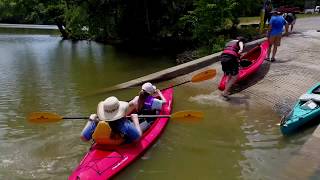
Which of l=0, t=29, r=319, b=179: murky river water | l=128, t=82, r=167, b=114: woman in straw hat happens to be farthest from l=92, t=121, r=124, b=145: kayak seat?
l=128, t=82, r=167, b=114: woman in straw hat

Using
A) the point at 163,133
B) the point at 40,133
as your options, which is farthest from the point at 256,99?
the point at 40,133

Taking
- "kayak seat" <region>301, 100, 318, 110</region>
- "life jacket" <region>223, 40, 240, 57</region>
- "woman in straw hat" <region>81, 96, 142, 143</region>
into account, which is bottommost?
"kayak seat" <region>301, 100, 318, 110</region>

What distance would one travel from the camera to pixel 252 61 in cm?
1248

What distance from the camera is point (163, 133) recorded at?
8.31 meters

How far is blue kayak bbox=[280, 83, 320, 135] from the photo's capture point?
7941 mm

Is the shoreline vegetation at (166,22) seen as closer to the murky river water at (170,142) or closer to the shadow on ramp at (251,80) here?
the shadow on ramp at (251,80)

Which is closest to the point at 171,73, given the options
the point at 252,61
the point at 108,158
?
the point at 252,61

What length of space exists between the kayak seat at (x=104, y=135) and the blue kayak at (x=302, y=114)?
11.2ft

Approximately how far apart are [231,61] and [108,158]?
198 inches

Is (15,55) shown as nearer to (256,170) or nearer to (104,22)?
(104,22)

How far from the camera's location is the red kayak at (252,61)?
1095 cm

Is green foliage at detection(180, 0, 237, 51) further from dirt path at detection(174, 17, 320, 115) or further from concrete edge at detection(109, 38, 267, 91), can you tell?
dirt path at detection(174, 17, 320, 115)

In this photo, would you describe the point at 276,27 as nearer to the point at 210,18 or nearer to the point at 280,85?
the point at 280,85

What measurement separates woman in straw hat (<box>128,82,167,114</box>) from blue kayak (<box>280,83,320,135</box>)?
8.33 feet
